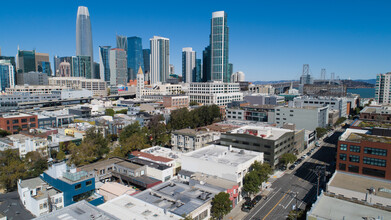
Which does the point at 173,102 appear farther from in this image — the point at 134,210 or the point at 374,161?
the point at 134,210

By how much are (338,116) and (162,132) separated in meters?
62.0

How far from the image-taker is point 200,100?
12006 centimetres

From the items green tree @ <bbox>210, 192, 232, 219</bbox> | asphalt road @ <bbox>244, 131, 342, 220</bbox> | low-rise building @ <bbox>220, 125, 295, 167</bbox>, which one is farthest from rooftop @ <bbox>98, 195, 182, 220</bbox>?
low-rise building @ <bbox>220, 125, 295, 167</bbox>

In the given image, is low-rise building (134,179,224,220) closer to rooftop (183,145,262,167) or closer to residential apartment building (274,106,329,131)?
rooftop (183,145,262,167)

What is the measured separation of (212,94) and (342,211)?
93.5 metres

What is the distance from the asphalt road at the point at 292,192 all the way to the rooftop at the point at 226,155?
17.8 feet

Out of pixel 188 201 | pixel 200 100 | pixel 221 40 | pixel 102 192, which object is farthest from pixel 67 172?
pixel 221 40

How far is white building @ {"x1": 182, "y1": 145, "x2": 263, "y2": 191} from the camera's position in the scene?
31.5 metres

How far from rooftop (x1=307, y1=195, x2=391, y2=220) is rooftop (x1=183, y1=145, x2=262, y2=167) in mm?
11037

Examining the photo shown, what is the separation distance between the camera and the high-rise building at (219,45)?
17075 centimetres

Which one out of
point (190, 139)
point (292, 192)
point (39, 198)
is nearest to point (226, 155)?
point (292, 192)

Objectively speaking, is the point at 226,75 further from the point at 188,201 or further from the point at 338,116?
the point at 188,201

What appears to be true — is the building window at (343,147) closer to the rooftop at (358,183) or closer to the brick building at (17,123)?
the rooftop at (358,183)

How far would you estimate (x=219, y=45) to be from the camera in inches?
6801
